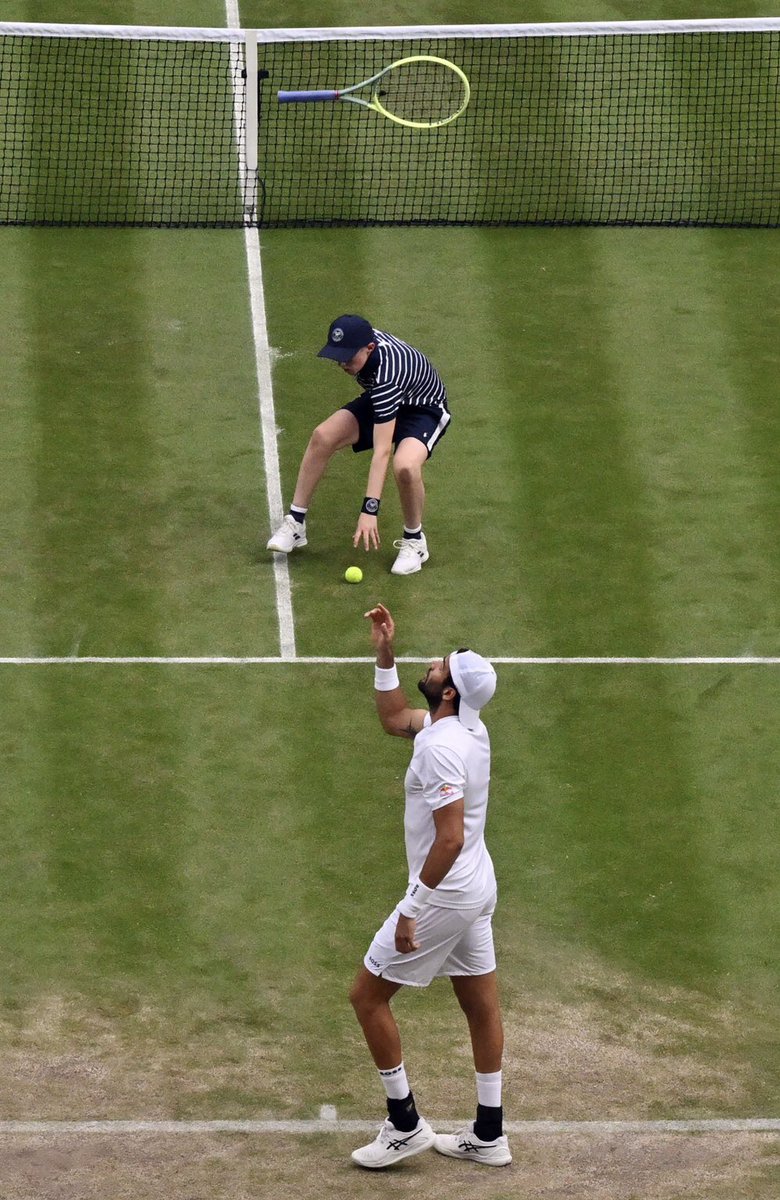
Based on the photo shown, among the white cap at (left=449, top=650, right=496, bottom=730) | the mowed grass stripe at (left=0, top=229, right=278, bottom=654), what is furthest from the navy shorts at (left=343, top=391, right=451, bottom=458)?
the white cap at (left=449, top=650, right=496, bottom=730)

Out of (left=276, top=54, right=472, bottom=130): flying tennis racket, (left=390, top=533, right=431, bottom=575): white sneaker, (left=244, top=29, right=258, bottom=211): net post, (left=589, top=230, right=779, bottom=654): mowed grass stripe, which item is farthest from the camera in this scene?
(left=276, top=54, right=472, bottom=130): flying tennis racket

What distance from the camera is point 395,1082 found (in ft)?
36.0

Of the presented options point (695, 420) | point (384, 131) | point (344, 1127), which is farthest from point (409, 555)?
point (384, 131)

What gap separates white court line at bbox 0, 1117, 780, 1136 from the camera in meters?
11.2

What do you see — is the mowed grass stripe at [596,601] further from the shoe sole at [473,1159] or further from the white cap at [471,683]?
the white cap at [471,683]

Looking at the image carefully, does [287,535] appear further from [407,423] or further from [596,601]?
A: [596,601]

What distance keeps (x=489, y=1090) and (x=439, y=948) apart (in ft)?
2.54

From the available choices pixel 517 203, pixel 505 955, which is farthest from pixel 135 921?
pixel 517 203

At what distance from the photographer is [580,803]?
1417 centimetres

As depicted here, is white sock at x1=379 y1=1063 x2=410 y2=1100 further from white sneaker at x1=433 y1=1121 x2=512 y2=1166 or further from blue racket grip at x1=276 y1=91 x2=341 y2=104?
blue racket grip at x1=276 y1=91 x2=341 y2=104

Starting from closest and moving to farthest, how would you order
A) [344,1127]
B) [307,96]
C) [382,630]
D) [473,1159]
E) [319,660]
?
Result: 1. [473,1159]
2. [382,630]
3. [344,1127]
4. [319,660]
5. [307,96]

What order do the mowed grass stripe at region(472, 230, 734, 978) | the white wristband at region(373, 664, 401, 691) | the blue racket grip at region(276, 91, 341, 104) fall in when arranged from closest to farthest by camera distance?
the white wristband at region(373, 664, 401, 691) → the mowed grass stripe at region(472, 230, 734, 978) → the blue racket grip at region(276, 91, 341, 104)

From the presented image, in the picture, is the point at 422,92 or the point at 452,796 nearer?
the point at 452,796

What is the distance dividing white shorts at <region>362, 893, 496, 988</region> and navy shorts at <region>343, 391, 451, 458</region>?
19.8 ft
